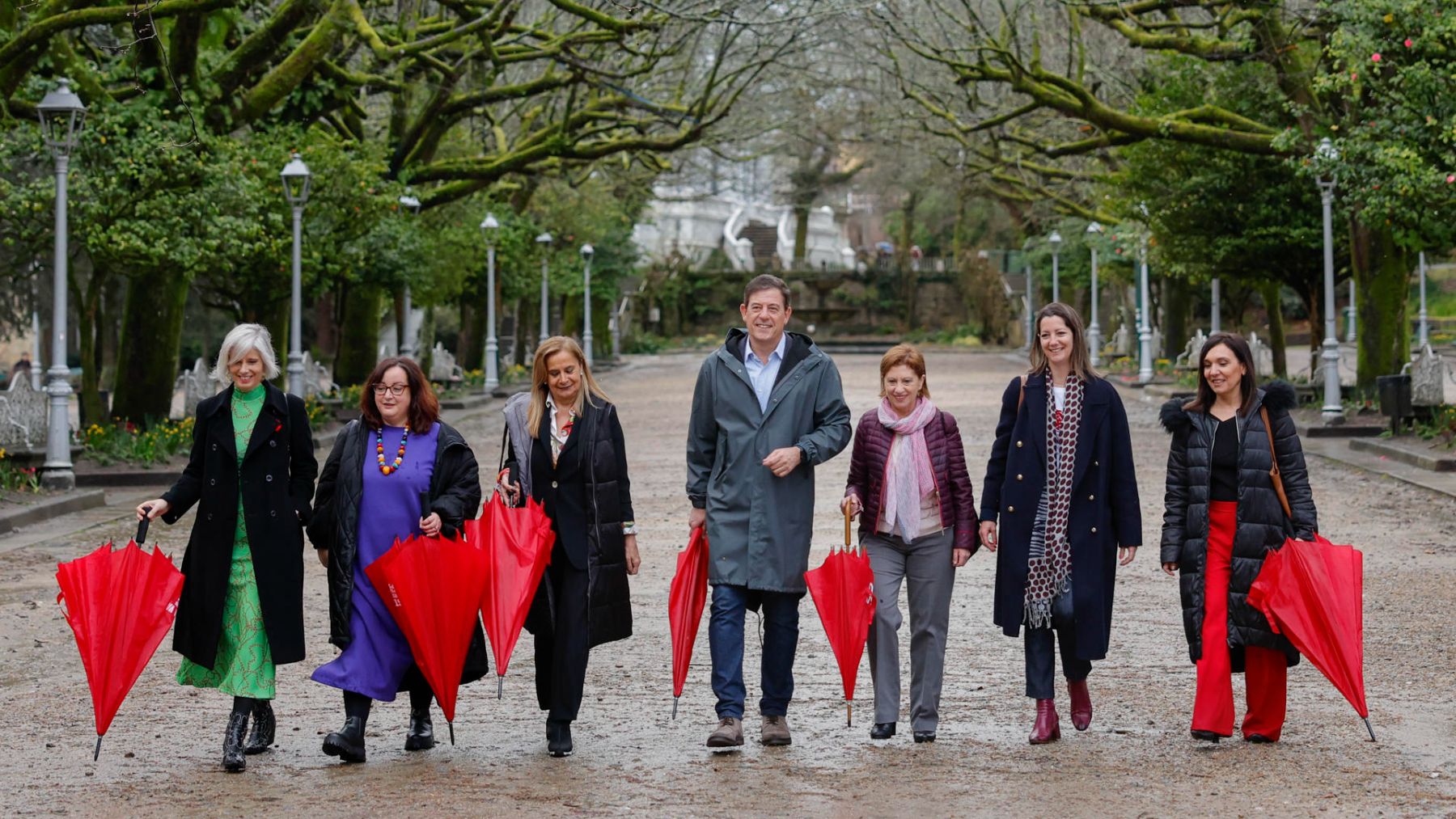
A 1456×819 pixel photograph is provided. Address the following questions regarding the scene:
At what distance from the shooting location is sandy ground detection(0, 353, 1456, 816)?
597 cm

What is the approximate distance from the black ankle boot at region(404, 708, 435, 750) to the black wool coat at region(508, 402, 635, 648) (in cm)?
51

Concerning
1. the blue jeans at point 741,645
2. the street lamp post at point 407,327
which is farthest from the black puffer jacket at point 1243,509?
the street lamp post at point 407,327

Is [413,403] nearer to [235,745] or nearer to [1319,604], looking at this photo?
[235,745]

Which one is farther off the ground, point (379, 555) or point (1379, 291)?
point (1379, 291)

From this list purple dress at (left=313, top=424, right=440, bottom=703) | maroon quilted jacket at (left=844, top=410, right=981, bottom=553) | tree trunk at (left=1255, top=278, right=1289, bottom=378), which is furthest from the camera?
tree trunk at (left=1255, top=278, right=1289, bottom=378)

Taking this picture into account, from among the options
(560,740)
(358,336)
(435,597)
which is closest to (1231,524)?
(560,740)

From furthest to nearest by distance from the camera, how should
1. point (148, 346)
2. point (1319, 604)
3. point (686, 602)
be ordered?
point (148, 346)
point (686, 602)
point (1319, 604)

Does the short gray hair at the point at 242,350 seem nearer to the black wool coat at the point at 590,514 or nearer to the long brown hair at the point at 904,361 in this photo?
the black wool coat at the point at 590,514

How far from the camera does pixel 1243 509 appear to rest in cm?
680

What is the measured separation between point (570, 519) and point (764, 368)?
90cm

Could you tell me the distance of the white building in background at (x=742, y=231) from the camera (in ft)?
259

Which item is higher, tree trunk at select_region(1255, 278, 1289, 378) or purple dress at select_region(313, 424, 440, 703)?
tree trunk at select_region(1255, 278, 1289, 378)

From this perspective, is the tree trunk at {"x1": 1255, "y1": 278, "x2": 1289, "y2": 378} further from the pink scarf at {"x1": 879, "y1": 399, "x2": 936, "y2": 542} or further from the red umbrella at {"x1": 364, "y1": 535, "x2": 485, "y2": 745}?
the red umbrella at {"x1": 364, "y1": 535, "x2": 485, "y2": 745}

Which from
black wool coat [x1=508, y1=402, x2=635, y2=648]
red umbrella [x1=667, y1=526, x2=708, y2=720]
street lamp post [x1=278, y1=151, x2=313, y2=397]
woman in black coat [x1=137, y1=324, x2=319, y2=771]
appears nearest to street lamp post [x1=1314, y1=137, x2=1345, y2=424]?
street lamp post [x1=278, y1=151, x2=313, y2=397]
